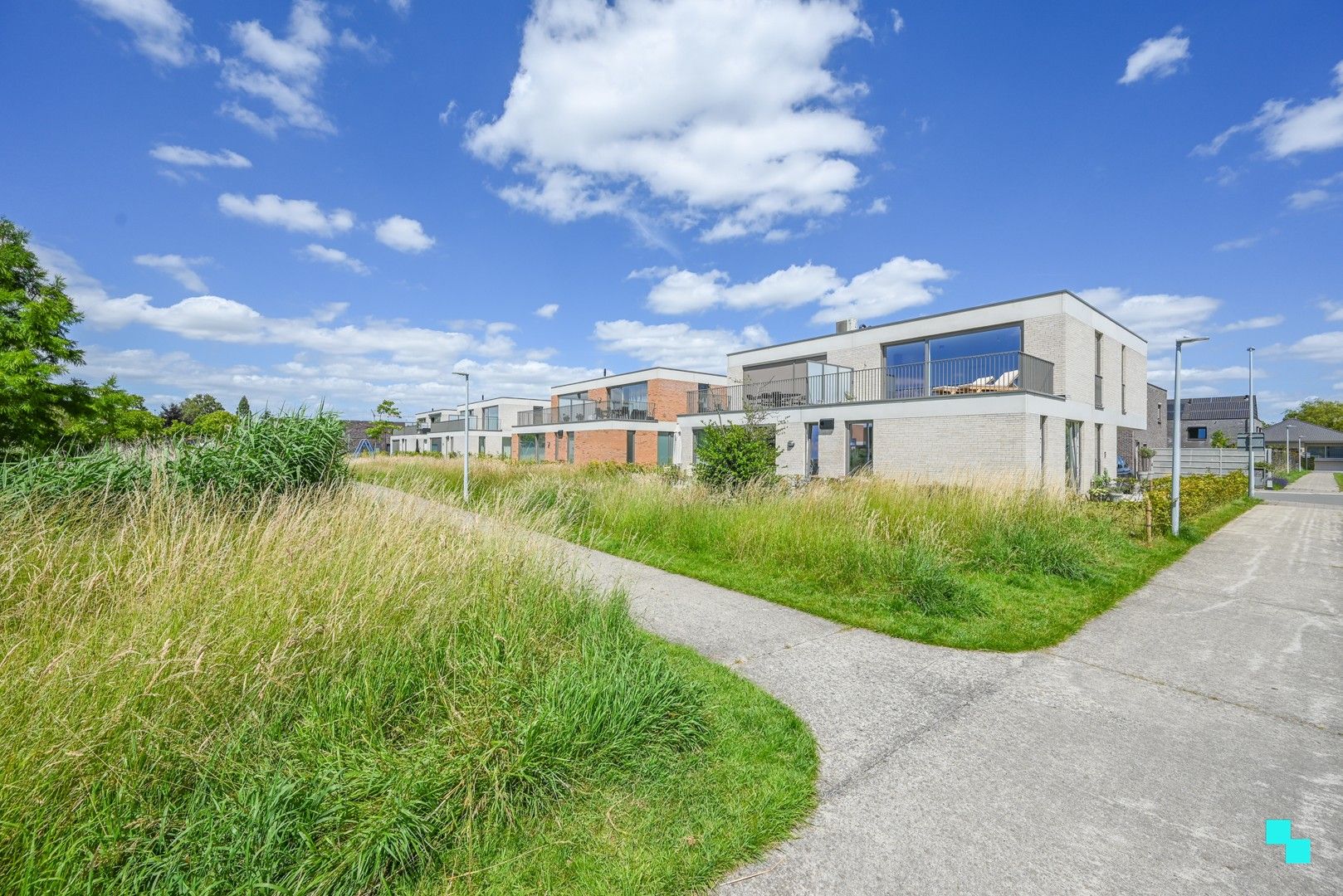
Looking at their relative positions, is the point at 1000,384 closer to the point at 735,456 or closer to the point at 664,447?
the point at 735,456

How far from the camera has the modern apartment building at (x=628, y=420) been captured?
32031mm

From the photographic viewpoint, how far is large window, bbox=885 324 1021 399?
16219 mm

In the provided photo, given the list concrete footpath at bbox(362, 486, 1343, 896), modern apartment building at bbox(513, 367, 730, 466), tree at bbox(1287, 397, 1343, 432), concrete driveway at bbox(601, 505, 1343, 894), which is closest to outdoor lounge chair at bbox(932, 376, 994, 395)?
concrete footpath at bbox(362, 486, 1343, 896)

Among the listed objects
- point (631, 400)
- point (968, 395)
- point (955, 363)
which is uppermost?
point (631, 400)

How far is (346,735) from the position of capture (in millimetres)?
2604

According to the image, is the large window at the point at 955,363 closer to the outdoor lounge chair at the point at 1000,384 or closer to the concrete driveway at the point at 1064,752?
the outdoor lounge chair at the point at 1000,384

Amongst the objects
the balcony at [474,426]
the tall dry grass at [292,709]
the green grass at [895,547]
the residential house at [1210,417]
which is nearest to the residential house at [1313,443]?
the residential house at [1210,417]

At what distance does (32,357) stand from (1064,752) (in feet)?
45.1

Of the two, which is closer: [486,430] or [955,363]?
[955,363]

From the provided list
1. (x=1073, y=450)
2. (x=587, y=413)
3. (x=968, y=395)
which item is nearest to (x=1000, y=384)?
(x=968, y=395)

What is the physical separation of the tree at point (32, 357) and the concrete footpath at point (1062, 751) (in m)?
10.2

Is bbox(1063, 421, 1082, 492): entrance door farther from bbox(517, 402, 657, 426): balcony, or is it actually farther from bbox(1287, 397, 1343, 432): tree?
bbox(1287, 397, 1343, 432): tree

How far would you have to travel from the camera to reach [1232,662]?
4527 millimetres

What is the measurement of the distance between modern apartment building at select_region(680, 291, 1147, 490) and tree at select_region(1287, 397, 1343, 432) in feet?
240
